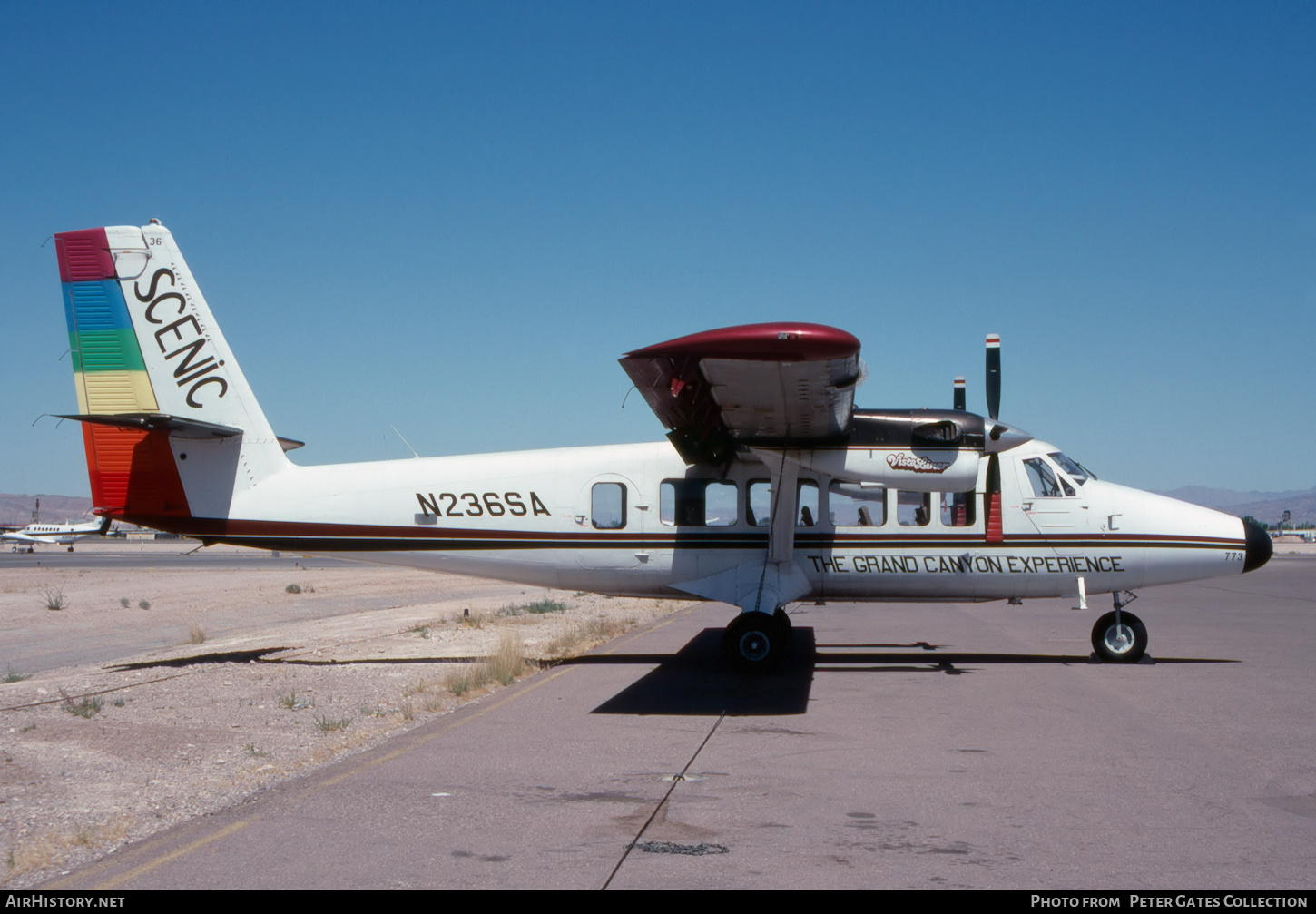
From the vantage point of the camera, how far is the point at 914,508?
1407cm

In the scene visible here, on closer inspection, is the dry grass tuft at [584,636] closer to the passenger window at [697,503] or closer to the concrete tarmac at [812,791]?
the concrete tarmac at [812,791]

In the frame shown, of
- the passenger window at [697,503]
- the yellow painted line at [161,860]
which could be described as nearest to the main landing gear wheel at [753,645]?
the passenger window at [697,503]

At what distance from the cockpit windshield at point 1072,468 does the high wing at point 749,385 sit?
3.60 m

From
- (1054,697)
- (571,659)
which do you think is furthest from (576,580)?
(1054,697)

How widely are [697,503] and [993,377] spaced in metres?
4.46

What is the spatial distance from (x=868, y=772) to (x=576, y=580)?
7.14m

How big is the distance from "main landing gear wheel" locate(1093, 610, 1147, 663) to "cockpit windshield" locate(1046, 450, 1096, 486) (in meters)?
1.90

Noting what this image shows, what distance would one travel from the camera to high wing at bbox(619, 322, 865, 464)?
8.98 m

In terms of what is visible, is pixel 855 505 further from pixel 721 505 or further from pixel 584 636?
pixel 584 636

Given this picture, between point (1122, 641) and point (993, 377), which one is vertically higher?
point (993, 377)

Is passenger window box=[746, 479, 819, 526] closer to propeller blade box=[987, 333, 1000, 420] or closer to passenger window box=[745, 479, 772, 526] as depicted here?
passenger window box=[745, 479, 772, 526]

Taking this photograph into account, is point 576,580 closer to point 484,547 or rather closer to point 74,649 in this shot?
point 484,547

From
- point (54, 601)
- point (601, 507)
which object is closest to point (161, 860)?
point (601, 507)
